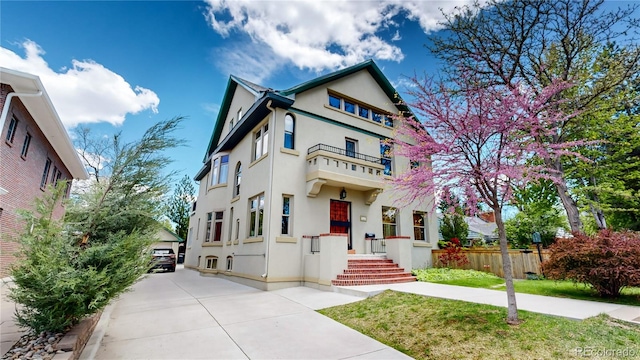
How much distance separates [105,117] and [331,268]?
1537 centimetres

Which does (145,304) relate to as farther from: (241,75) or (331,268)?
(241,75)

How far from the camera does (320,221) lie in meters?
10.9

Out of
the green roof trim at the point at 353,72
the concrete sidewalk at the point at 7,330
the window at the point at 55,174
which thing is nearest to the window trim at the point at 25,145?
the window at the point at 55,174

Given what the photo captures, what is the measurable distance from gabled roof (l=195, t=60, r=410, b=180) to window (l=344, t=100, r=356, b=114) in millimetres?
1286

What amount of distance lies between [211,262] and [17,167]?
9146mm

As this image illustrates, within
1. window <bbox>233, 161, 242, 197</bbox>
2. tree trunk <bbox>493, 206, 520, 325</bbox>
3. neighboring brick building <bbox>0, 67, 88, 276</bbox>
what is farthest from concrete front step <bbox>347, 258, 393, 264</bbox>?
neighboring brick building <bbox>0, 67, 88, 276</bbox>

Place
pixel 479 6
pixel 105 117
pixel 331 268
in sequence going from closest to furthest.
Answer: pixel 331 268, pixel 479 6, pixel 105 117

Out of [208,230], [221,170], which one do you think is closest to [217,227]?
[208,230]

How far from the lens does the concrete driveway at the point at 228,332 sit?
3.76 meters

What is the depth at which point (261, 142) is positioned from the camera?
40.1 feet

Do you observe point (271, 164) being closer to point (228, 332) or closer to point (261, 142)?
point (261, 142)

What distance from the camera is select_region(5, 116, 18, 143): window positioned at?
356 inches

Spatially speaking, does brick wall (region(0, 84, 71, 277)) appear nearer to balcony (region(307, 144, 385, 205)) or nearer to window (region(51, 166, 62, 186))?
window (region(51, 166, 62, 186))

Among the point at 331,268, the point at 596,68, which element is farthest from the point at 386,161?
the point at 596,68
